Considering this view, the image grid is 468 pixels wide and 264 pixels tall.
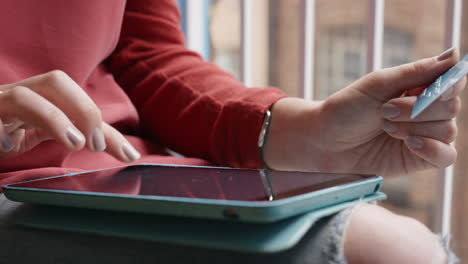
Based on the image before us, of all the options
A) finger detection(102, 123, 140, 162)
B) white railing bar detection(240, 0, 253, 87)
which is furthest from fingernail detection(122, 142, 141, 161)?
white railing bar detection(240, 0, 253, 87)

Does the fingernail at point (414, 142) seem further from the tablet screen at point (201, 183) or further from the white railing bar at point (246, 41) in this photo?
the white railing bar at point (246, 41)

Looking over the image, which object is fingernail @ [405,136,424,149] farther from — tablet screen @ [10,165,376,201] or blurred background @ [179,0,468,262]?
blurred background @ [179,0,468,262]

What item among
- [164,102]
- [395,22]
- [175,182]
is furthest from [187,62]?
[395,22]

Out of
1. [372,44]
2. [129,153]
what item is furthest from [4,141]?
[372,44]

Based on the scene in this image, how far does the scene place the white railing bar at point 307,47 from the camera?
968 millimetres

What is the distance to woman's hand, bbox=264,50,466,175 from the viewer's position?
0.58 m

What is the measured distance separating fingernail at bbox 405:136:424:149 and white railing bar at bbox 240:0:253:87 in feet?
1.77

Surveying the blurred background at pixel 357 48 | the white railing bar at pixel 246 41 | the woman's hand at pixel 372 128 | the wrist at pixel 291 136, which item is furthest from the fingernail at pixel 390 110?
the blurred background at pixel 357 48

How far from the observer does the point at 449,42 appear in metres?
0.85

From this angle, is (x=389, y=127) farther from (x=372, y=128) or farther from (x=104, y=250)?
(x=104, y=250)

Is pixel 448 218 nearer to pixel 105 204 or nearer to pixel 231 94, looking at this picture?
pixel 231 94

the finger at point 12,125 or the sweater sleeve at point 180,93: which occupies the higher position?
the finger at point 12,125

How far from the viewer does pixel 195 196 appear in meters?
0.38

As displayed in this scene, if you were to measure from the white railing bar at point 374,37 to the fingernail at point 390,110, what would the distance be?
12.5 inches
